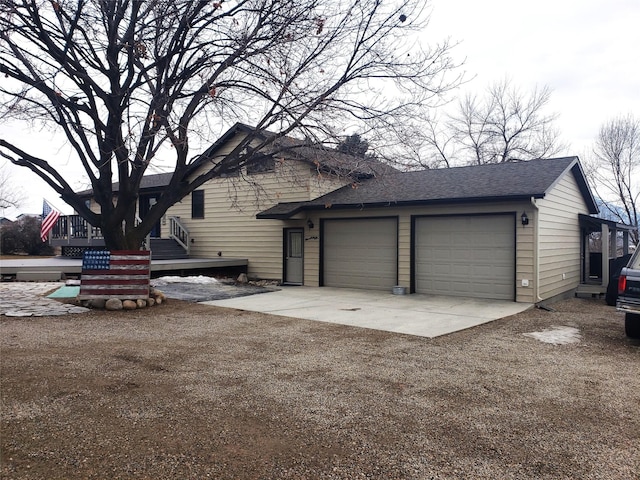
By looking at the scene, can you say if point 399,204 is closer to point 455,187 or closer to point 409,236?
point 409,236

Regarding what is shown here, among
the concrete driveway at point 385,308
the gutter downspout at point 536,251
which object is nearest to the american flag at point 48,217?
the concrete driveway at point 385,308

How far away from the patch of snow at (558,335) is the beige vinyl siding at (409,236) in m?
2.60

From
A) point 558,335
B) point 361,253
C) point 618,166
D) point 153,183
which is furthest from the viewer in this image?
point 618,166

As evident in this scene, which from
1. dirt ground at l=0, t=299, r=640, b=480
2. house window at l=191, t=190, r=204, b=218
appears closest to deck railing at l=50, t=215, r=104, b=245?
house window at l=191, t=190, r=204, b=218

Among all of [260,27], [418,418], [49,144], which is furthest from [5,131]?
[418,418]

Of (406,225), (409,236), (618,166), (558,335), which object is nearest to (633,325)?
(558,335)

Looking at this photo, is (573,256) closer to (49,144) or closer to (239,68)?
(239,68)

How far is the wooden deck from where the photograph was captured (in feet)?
41.8

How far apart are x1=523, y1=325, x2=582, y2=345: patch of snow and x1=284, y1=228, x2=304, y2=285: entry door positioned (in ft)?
26.1

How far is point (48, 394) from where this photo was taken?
3.91m

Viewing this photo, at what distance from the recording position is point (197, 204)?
16.7 meters

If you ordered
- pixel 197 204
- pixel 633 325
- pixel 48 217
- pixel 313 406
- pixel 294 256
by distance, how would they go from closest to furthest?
pixel 313 406, pixel 633 325, pixel 294 256, pixel 48 217, pixel 197 204

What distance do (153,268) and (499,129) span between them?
23029 millimetres

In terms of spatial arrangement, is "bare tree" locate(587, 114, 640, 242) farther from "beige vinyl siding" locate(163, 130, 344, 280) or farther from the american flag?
the american flag
